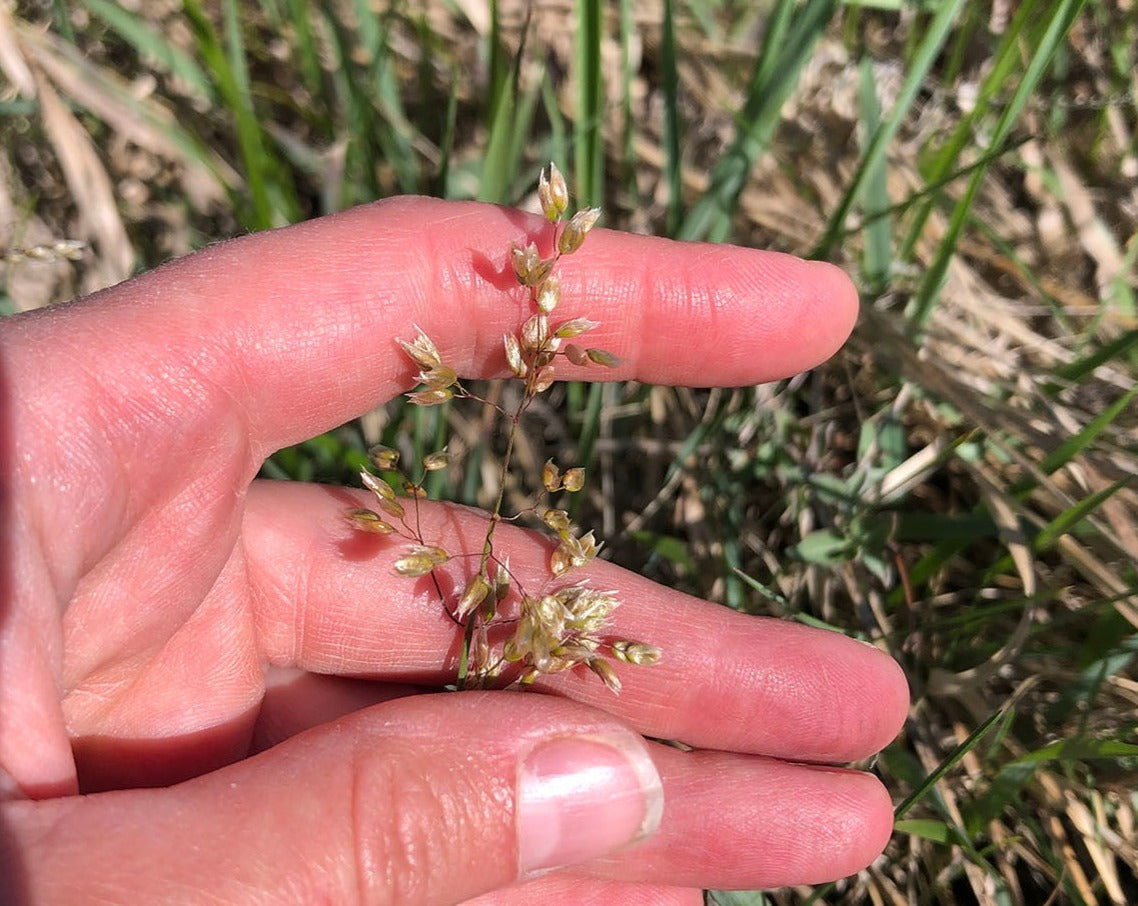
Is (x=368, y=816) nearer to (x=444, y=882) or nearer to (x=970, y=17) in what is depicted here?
(x=444, y=882)

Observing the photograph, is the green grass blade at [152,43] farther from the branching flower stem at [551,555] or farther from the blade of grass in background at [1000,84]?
the blade of grass in background at [1000,84]

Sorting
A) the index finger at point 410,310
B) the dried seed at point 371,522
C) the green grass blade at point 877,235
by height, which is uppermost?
the green grass blade at point 877,235

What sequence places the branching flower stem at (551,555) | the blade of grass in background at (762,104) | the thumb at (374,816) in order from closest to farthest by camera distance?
the thumb at (374,816), the branching flower stem at (551,555), the blade of grass in background at (762,104)

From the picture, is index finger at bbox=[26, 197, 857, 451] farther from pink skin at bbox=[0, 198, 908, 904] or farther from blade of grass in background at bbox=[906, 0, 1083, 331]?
blade of grass in background at bbox=[906, 0, 1083, 331]

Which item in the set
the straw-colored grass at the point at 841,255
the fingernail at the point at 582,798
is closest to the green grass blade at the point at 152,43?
the straw-colored grass at the point at 841,255

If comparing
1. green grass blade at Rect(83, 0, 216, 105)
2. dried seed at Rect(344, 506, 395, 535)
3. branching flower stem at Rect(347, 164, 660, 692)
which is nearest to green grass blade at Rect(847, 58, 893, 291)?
branching flower stem at Rect(347, 164, 660, 692)

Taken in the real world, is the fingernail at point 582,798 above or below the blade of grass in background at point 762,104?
below

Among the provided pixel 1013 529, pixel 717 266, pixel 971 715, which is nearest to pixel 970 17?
pixel 717 266
